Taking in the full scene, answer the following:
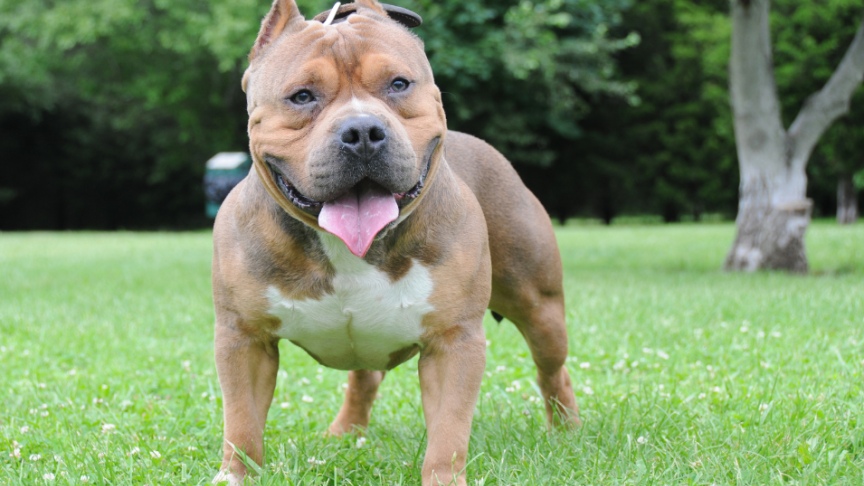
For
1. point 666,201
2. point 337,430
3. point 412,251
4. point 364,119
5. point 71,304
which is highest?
point 364,119

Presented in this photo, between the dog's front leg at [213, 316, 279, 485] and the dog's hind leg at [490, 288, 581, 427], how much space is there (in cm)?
123

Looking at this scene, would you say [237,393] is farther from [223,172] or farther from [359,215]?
[223,172]

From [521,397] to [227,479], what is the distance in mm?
1905

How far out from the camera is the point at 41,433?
347 centimetres

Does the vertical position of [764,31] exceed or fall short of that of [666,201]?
it exceeds it

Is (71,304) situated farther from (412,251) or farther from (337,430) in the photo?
(412,251)

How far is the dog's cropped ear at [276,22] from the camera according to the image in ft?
9.06

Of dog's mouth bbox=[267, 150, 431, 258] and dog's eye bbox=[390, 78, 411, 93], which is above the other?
dog's eye bbox=[390, 78, 411, 93]

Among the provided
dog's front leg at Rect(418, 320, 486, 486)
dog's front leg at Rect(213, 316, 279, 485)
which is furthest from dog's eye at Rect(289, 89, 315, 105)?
dog's front leg at Rect(418, 320, 486, 486)

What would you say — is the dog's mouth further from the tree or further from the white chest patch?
the tree

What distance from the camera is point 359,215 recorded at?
2480 millimetres

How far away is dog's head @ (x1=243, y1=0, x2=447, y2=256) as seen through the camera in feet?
7.82

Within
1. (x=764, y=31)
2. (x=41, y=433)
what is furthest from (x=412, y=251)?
(x=764, y=31)

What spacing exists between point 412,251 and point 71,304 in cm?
575
